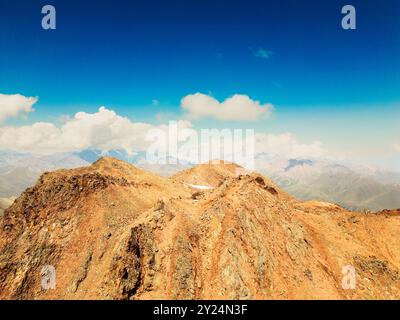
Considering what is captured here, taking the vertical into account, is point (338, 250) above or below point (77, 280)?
above

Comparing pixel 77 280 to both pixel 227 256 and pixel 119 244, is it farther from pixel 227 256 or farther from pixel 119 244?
pixel 227 256

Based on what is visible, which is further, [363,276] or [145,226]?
[145,226]
